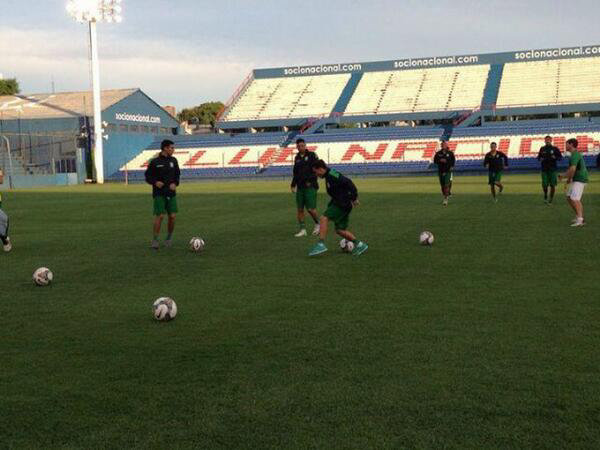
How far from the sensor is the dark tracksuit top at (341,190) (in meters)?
12.1

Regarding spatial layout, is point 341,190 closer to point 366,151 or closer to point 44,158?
point 366,151

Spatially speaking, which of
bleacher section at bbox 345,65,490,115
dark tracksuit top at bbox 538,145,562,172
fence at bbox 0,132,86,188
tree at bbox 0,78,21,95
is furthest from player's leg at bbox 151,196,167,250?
tree at bbox 0,78,21,95

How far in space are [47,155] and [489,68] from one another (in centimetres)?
4124

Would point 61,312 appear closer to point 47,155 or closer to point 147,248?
point 147,248

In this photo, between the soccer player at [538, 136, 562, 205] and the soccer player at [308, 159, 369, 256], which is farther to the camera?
the soccer player at [538, 136, 562, 205]

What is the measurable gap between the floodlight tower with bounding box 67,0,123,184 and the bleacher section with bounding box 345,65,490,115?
75.4 feet

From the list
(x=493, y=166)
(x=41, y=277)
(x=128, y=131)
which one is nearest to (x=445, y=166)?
(x=493, y=166)

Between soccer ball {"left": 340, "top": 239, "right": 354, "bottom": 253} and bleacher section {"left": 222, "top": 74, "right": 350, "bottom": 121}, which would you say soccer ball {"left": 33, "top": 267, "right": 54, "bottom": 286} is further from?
bleacher section {"left": 222, "top": 74, "right": 350, "bottom": 121}

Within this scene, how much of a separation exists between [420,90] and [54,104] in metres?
33.3

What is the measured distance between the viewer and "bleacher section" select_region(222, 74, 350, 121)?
67.6 metres

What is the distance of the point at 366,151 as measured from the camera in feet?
190

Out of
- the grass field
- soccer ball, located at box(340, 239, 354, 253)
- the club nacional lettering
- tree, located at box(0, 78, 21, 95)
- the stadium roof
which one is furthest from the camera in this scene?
tree, located at box(0, 78, 21, 95)

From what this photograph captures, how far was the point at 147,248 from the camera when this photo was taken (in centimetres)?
1388

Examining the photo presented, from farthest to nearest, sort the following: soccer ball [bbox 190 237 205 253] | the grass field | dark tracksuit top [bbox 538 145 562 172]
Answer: dark tracksuit top [bbox 538 145 562 172], soccer ball [bbox 190 237 205 253], the grass field
